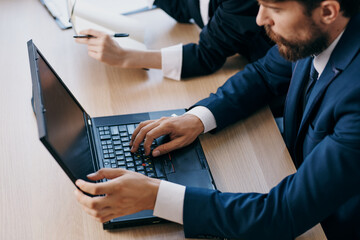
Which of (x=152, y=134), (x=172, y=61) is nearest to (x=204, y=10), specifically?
(x=172, y=61)

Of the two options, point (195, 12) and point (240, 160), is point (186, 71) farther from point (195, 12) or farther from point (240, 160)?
point (240, 160)

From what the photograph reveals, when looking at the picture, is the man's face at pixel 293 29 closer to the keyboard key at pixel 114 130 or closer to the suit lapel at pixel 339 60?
the suit lapel at pixel 339 60

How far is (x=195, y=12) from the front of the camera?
157 cm

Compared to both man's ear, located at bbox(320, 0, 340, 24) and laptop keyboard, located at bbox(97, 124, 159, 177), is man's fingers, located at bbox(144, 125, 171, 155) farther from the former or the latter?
man's ear, located at bbox(320, 0, 340, 24)

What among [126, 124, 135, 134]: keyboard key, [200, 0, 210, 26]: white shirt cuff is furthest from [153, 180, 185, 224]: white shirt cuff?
[200, 0, 210, 26]: white shirt cuff

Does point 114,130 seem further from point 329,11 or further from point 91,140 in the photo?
point 329,11

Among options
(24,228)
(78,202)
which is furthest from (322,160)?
(24,228)

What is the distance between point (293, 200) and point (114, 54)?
2.48 ft

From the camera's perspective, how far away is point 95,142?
1.16m

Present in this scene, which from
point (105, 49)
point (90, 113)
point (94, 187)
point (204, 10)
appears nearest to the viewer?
point (94, 187)

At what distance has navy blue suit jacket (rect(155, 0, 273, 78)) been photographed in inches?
55.6

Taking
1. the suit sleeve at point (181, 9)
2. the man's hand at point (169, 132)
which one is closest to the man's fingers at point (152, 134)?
the man's hand at point (169, 132)

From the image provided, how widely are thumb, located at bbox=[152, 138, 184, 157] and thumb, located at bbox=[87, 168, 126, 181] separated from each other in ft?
0.47

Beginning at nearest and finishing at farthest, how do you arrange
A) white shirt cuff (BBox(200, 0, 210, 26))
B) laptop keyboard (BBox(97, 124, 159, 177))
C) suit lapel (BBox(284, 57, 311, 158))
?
laptop keyboard (BBox(97, 124, 159, 177)) → suit lapel (BBox(284, 57, 311, 158)) → white shirt cuff (BBox(200, 0, 210, 26))
